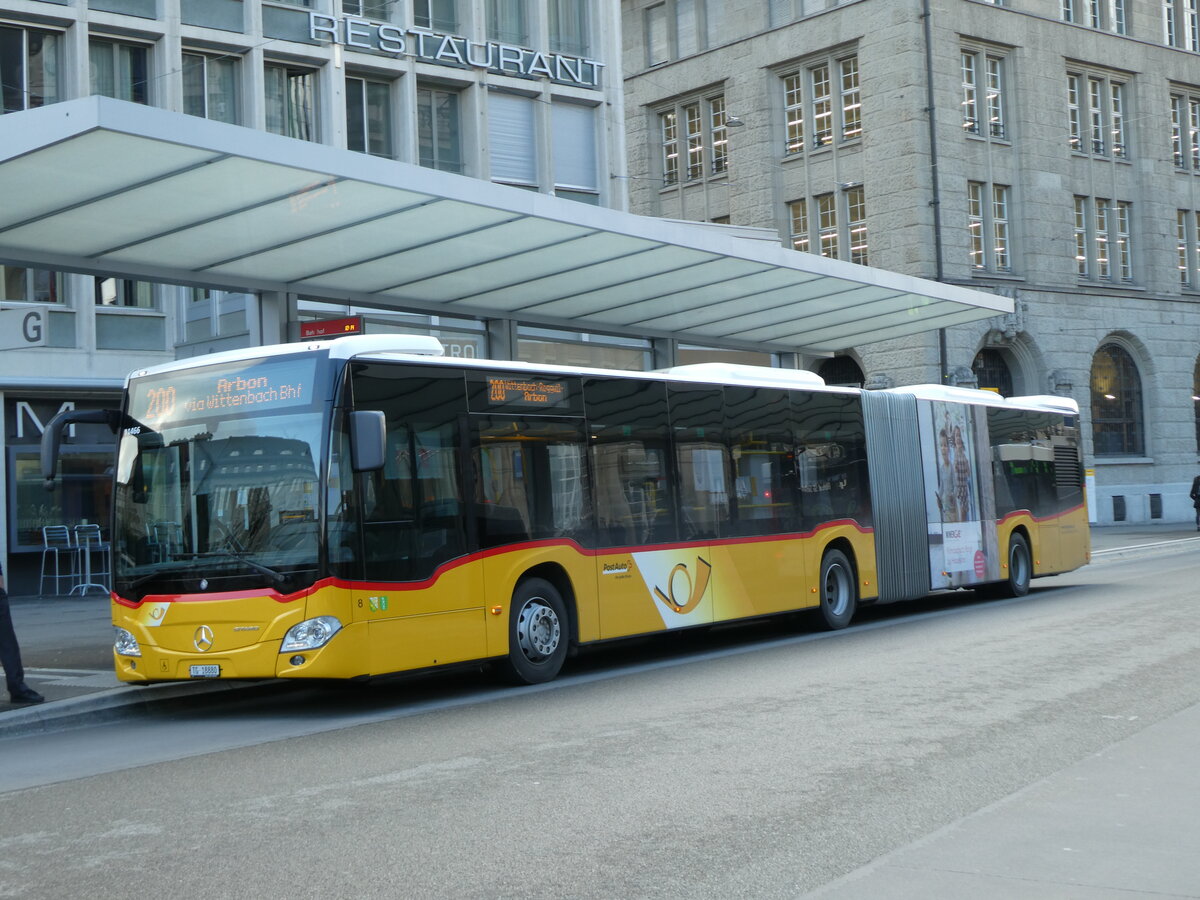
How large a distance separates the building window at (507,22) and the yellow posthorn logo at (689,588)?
1741 centimetres

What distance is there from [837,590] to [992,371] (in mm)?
27543

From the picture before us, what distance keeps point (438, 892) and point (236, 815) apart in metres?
1.92

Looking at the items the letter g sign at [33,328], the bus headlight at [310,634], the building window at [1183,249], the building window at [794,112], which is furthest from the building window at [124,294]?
the building window at [1183,249]

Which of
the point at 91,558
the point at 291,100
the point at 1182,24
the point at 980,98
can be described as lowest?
the point at 91,558

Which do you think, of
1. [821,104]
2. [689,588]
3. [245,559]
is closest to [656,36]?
[821,104]

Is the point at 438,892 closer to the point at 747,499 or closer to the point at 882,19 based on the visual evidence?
the point at 747,499

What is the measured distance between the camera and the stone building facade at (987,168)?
41125mm

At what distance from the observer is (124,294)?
26.2 m

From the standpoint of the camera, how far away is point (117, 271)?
14.9 m

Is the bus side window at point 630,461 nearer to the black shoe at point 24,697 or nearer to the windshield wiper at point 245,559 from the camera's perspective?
the windshield wiper at point 245,559

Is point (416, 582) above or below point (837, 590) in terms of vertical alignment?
above

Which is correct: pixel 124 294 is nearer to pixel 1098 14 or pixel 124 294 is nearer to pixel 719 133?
pixel 719 133

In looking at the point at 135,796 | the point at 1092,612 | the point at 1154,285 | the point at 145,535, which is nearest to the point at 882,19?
the point at 1154,285

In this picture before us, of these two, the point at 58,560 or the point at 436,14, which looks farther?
the point at 436,14
